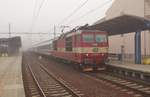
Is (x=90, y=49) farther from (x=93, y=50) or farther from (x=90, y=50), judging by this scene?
(x=93, y=50)

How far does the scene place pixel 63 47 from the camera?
28.7 m

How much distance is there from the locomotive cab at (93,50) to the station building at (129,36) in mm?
7789

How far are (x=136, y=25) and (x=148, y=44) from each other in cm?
1182

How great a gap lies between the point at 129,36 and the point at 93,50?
17955 mm

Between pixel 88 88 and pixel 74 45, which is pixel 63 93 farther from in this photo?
pixel 74 45

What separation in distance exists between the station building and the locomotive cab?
779cm

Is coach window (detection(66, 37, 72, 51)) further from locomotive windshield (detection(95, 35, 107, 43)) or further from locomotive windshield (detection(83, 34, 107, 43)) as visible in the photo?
locomotive windshield (detection(95, 35, 107, 43))

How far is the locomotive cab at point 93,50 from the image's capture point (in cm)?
2200

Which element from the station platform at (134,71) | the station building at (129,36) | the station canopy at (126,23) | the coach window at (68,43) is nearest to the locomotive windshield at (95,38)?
the station canopy at (126,23)

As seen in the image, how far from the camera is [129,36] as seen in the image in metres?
39.3

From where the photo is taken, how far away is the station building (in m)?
34.3

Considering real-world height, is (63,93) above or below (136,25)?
below

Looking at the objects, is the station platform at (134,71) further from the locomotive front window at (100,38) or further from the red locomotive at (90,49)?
the locomotive front window at (100,38)

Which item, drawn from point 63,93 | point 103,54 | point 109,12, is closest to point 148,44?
point 103,54
